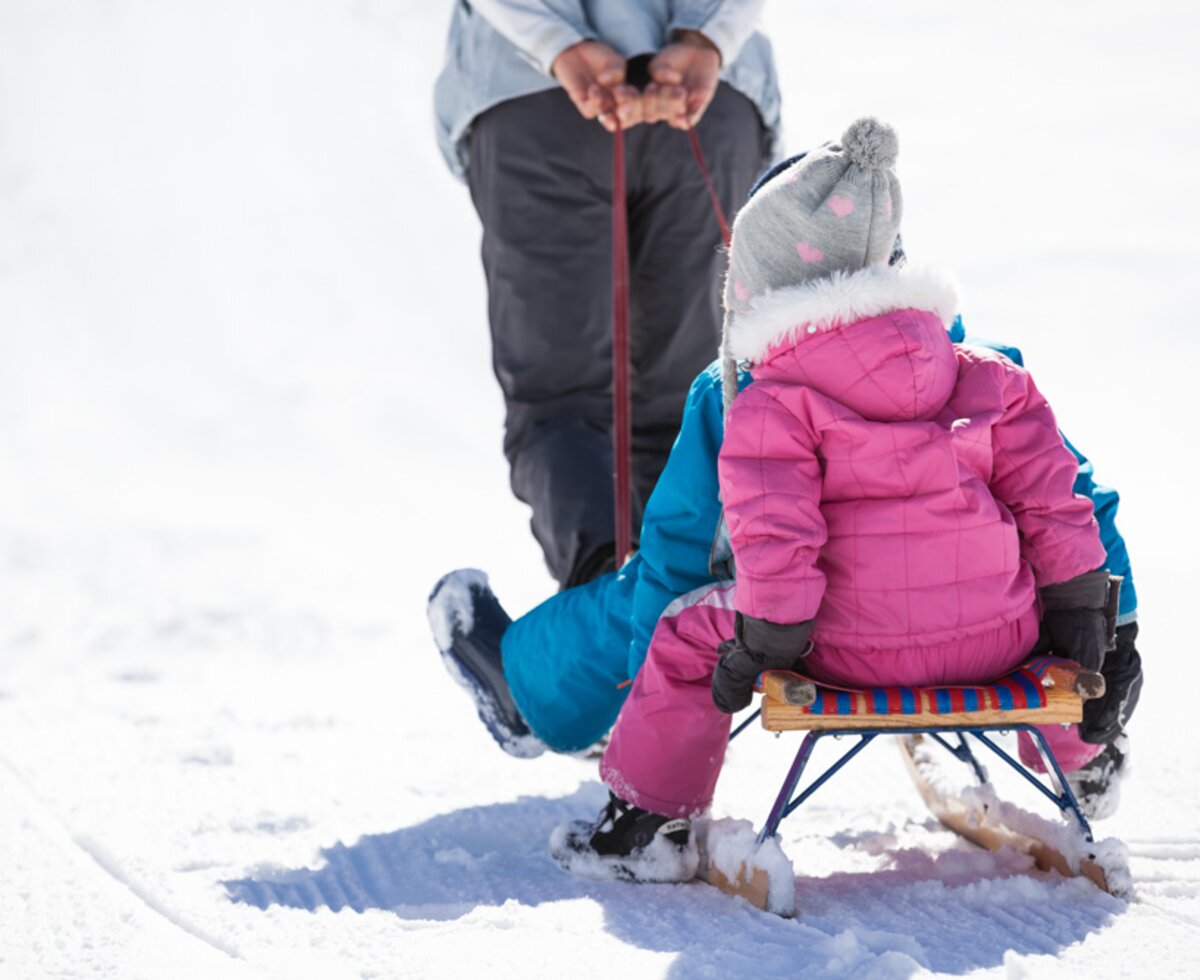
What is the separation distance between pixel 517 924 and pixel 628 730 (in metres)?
0.29

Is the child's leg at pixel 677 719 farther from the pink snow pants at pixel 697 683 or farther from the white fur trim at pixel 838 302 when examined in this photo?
the white fur trim at pixel 838 302

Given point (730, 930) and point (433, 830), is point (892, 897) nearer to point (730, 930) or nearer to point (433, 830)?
point (730, 930)

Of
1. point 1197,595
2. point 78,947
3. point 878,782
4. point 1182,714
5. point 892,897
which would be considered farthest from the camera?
point 1197,595

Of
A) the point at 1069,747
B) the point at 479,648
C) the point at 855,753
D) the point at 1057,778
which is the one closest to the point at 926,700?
the point at 855,753

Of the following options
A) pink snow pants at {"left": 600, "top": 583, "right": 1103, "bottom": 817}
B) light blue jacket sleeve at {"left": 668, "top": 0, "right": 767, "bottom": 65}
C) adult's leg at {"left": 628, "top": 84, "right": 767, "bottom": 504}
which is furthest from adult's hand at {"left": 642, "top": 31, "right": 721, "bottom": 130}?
pink snow pants at {"left": 600, "top": 583, "right": 1103, "bottom": 817}

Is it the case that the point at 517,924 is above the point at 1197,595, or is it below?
above

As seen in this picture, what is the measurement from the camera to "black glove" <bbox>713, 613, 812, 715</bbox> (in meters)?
1.50

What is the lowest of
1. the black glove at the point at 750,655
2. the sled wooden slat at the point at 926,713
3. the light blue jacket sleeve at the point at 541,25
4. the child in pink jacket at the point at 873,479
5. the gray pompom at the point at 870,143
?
the sled wooden slat at the point at 926,713

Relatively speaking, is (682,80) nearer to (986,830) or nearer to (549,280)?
(549,280)

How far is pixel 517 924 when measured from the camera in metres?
1.56

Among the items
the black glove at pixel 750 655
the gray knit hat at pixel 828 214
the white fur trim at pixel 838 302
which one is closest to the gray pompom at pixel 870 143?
the gray knit hat at pixel 828 214

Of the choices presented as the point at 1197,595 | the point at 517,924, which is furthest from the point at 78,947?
the point at 1197,595

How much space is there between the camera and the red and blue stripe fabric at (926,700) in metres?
1.50

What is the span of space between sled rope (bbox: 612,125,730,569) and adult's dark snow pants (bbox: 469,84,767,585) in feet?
0.18
